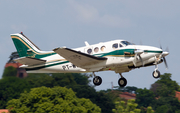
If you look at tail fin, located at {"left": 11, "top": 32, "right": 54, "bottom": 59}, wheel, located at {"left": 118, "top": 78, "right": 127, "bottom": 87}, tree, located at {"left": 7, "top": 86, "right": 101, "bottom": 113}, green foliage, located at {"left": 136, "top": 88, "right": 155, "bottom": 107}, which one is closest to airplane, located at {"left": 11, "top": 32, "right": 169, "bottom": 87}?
wheel, located at {"left": 118, "top": 78, "right": 127, "bottom": 87}

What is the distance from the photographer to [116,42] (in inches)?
978

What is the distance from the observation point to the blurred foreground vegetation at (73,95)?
153ft

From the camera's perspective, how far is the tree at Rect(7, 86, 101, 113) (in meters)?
44.9

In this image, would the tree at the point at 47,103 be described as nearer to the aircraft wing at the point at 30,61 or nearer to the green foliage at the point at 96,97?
the aircraft wing at the point at 30,61

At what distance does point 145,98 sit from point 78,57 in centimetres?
7835

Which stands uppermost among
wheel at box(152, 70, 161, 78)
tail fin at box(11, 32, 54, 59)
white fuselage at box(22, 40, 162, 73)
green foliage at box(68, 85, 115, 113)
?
tail fin at box(11, 32, 54, 59)

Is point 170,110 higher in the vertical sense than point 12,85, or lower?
lower

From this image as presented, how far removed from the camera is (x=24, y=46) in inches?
1179

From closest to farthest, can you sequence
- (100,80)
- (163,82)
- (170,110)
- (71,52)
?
(71,52)
(100,80)
(170,110)
(163,82)

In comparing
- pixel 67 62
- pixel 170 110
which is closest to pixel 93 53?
pixel 67 62

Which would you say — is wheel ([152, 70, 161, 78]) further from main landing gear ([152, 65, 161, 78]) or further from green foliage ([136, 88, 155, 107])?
green foliage ([136, 88, 155, 107])

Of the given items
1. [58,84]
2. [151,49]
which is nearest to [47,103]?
[58,84]

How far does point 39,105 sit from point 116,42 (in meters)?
24.4

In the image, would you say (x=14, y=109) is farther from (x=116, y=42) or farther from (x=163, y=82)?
(x=163, y=82)
